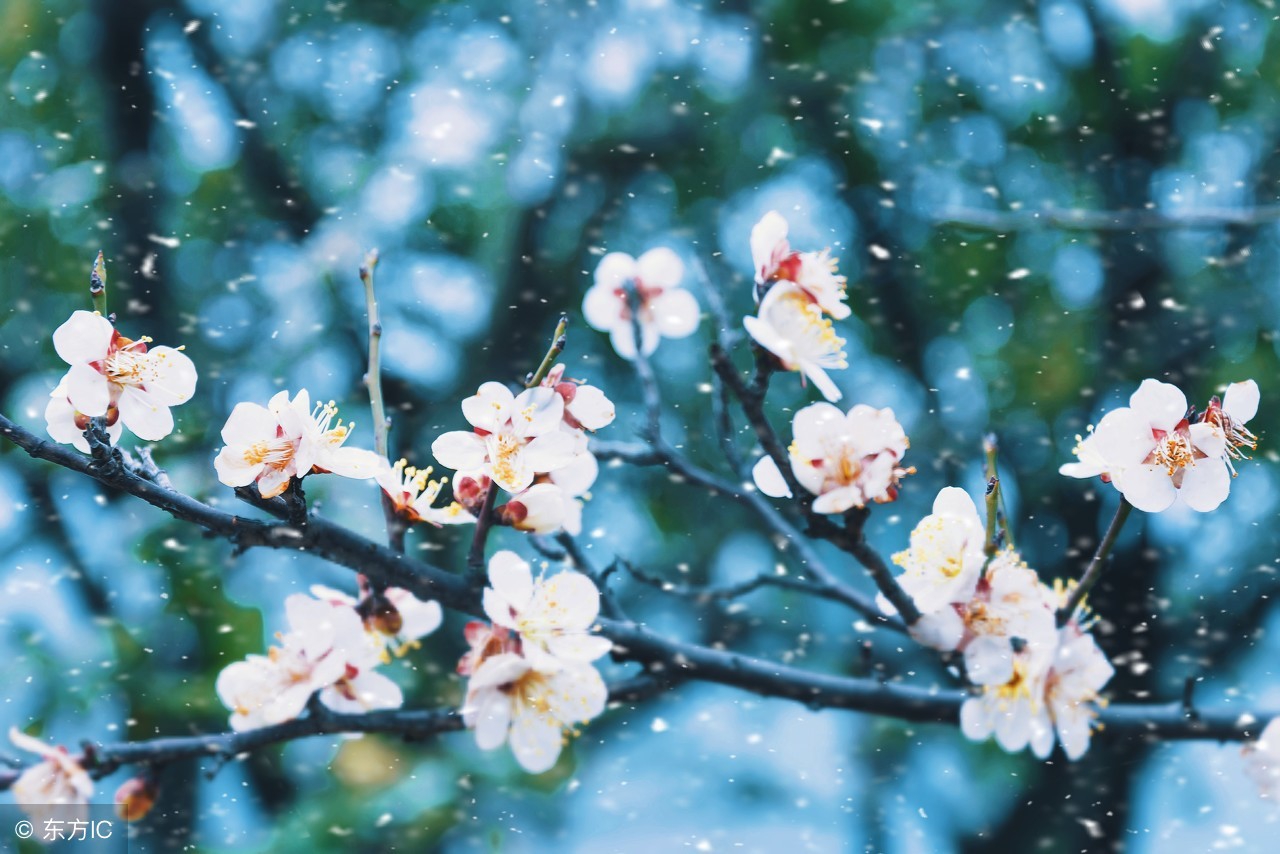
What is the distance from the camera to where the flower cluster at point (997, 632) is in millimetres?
677

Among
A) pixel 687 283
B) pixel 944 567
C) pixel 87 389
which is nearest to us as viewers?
pixel 87 389

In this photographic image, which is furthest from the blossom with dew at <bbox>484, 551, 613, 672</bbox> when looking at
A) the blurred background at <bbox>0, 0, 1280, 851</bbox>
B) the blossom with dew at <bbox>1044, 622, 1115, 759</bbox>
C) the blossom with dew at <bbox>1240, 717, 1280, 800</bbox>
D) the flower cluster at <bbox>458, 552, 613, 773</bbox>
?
the blurred background at <bbox>0, 0, 1280, 851</bbox>

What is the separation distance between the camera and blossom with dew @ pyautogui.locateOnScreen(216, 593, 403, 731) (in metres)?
0.73

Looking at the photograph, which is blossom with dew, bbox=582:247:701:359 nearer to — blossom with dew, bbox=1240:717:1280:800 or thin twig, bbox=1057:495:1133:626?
thin twig, bbox=1057:495:1133:626

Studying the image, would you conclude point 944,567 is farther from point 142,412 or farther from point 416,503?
point 142,412

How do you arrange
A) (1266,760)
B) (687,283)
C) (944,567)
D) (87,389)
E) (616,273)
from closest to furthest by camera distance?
1. (87,389)
2. (944,567)
3. (1266,760)
4. (616,273)
5. (687,283)

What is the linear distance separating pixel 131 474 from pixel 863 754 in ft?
6.70

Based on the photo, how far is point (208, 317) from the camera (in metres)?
2.36

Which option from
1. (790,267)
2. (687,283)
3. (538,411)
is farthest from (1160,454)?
(687,283)

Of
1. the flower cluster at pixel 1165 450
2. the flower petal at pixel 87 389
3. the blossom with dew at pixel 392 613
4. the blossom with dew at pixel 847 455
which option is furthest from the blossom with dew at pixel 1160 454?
the flower petal at pixel 87 389

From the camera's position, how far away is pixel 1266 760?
818 mm

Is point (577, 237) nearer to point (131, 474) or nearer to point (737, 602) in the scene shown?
point (737, 602)

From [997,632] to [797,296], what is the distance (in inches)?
9.7

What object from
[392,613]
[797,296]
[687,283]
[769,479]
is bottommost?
[687,283]
